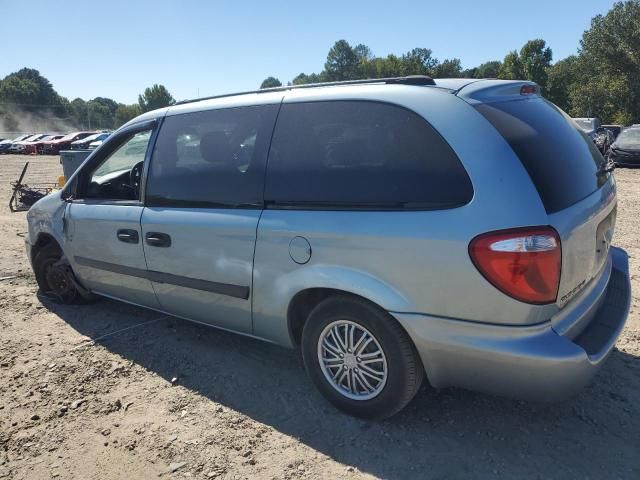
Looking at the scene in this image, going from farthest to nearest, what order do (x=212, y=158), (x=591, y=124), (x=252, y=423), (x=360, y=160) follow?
(x=591, y=124) → (x=212, y=158) → (x=252, y=423) → (x=360, y=160)

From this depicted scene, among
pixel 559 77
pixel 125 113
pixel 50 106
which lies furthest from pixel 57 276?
pixel 50 106

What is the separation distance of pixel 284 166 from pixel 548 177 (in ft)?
4.62

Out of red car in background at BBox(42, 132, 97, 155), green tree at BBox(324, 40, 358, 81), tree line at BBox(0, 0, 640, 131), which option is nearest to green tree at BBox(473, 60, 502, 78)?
tree line at BBox(0, 0, 640, 131)

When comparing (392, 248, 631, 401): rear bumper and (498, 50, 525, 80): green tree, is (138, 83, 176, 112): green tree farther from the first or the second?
(392, 248, 631, 401): rear bumper

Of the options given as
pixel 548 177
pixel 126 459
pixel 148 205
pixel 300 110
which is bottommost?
pixel 126 459

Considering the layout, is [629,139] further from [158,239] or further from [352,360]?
[158,239]

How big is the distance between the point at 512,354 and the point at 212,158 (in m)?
2.17

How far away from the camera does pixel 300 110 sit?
2.96 metres

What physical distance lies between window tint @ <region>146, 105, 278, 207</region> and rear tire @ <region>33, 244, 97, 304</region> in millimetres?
1599

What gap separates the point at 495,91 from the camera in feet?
8.82

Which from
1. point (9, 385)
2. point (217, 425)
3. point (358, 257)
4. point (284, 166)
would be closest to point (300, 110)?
point (284, 166)

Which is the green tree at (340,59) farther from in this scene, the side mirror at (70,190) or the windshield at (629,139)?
the side mirror at (70,190)

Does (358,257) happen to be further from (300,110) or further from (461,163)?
(300,110)

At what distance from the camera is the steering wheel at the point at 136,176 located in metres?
3.77
